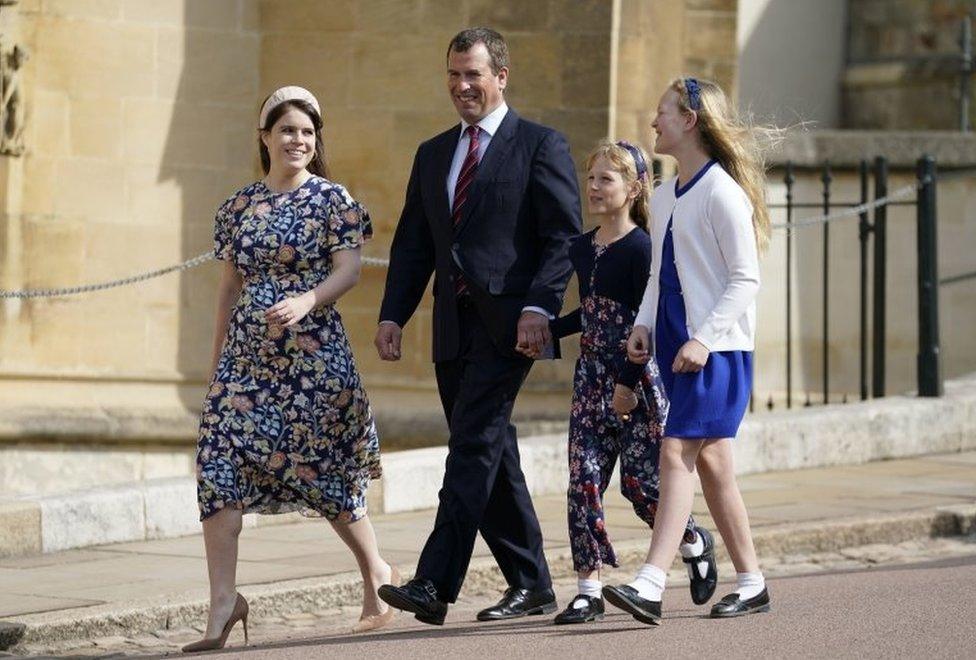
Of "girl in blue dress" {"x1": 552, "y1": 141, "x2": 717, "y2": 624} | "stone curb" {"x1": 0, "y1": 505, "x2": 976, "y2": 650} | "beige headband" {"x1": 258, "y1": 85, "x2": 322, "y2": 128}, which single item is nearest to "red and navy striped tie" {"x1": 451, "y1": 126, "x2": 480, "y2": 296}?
"girl in blue dress" {"x1": 552, "y1": 141, "x2": 717, "y2": 624}

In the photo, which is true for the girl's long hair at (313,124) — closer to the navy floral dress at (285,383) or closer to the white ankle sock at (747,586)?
the navy floral dress at (285,383)

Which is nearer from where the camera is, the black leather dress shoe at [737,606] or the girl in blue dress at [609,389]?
the black leather dress shoe at [737,606]

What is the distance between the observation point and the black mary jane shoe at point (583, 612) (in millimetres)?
7012

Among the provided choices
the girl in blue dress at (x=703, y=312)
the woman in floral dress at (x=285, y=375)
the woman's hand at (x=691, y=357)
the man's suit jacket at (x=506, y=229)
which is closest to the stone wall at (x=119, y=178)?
the woman in floral dress at (x=285, y=375)

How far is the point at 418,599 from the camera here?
6750 mm

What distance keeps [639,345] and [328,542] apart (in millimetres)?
2349

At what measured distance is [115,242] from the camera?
39.9 feet

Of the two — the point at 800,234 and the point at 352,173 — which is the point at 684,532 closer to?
the point at 352,173

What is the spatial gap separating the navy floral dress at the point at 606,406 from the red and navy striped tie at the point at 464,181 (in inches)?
13.6

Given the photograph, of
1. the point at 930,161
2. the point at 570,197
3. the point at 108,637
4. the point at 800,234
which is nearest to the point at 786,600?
the point at 570,197

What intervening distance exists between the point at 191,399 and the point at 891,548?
435 cm

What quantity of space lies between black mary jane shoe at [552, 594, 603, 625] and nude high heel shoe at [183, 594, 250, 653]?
3.05 ft

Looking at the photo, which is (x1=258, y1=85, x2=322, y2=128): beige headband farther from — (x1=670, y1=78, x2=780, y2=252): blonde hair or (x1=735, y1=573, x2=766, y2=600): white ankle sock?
(x1=735, y1=573, x2=766, y2=600): white ankle sock

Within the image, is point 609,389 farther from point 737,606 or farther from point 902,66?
point 902,66
